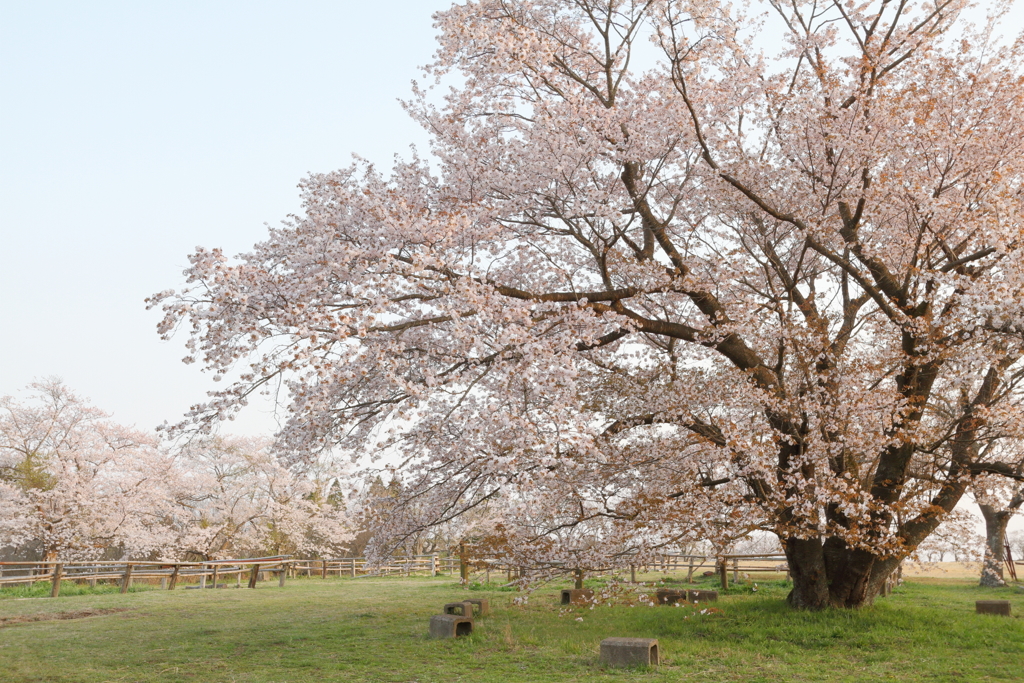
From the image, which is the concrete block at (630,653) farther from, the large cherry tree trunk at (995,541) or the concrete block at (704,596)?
the large cherry tree trunk at (995,541)

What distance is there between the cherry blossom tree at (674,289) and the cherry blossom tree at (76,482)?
17.1 metres

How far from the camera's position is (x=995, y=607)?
10.7 meters

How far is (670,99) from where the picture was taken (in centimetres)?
955

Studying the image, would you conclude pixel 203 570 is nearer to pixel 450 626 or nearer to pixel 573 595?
pixel 573 595

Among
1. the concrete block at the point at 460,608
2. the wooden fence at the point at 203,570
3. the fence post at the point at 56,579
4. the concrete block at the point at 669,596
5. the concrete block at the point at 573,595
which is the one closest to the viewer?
the concrete block at the point at 460,608

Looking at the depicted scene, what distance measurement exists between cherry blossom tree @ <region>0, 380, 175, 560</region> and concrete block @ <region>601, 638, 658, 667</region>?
1988cm

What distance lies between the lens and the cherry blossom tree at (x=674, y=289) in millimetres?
7039

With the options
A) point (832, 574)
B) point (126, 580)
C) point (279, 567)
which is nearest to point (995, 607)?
point (832, 574)

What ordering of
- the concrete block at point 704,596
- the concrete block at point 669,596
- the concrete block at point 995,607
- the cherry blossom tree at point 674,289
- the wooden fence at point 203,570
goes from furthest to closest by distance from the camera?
the wooden fence at point 203,570
the concrete block at point 669,596
the concrete block at point 704,596
the concrete block at point 995,607
the cherry blossom tree at point 674,289

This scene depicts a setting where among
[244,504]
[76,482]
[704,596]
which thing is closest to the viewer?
[704,596]

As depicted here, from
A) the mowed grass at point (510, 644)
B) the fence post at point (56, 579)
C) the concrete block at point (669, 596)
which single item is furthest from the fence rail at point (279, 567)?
the mowed grass at point (510, 644)

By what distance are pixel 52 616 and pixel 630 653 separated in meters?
10.7

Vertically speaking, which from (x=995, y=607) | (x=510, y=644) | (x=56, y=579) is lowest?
(x=56, y=579)

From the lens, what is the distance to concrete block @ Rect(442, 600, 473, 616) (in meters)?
10.1
